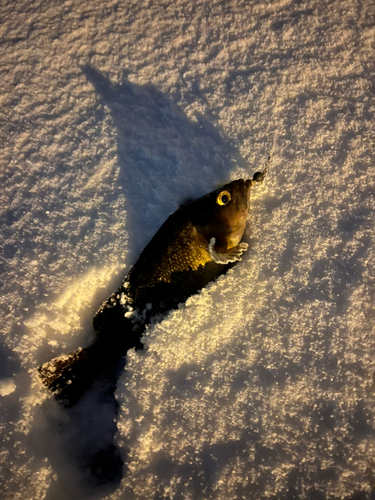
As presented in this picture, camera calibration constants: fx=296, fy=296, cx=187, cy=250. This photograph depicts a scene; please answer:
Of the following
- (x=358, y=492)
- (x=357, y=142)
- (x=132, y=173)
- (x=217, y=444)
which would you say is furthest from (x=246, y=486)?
(x=357, y=142)

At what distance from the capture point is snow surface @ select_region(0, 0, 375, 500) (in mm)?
1733

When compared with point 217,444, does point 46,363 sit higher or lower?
higher

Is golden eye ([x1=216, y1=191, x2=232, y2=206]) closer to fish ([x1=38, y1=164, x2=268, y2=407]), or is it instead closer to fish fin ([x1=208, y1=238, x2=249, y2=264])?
fish ([x1=38, y1=164, x2=268, y2=407])

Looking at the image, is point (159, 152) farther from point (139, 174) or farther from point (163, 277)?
point (163, 277)

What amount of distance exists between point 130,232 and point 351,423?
175 cm

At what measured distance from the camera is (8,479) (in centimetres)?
172

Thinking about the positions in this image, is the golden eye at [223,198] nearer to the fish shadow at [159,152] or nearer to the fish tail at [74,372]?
the fish shadow at [159,152]

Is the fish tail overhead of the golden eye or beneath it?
beneath

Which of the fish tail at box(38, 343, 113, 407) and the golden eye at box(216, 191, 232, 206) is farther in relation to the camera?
the fish tail at box(38, 343, 113, 407)

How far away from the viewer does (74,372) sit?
1.92 m

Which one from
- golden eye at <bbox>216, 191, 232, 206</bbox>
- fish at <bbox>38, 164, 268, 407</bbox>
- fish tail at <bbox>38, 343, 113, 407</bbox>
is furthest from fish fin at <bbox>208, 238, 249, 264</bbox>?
fish tail at <bbox>38, 343, 113, 407</bbox>

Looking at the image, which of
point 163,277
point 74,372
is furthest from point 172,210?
point 74,372

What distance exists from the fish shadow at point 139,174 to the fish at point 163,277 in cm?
8

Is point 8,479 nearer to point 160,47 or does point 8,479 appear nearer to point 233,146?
point 233,146
